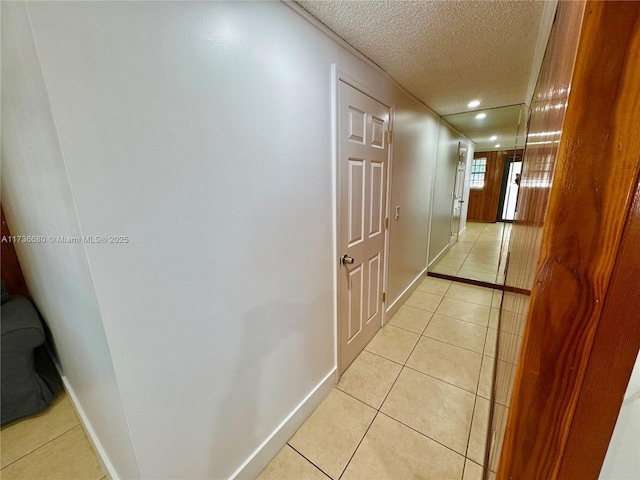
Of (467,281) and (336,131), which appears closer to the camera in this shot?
(336,131)

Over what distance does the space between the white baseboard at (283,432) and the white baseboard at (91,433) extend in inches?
22.1

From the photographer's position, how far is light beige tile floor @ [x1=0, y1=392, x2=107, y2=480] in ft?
4.29

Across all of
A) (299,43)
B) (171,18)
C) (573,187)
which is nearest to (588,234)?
(573,187)

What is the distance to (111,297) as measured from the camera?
28.0 inches

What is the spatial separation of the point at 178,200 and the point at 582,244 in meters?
0.99

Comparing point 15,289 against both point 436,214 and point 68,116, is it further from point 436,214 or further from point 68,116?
point 436,214

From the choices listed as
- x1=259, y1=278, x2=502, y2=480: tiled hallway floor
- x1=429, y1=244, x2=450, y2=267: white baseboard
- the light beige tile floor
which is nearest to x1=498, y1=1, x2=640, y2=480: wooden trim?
x1=259, y1=278, x2=502, y2=480: tiled hallway floor

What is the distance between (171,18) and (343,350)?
1.99 meters

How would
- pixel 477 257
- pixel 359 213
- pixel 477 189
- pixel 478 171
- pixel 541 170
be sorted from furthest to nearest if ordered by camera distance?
pixel 477 189, pixel 478 171, pixel 477 257, pixel 359 213, pixel 541 170

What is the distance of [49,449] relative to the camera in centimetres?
144

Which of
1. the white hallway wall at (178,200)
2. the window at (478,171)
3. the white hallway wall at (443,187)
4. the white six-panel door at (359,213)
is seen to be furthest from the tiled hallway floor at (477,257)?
the white hallway wall at (178,200)

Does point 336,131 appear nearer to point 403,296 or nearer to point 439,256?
point 403,296

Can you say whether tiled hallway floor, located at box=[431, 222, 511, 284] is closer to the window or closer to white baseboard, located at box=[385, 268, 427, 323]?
white baseboard, located at box=[385, 268, 427, 323]

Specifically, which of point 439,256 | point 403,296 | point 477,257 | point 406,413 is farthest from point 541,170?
point 477,257
